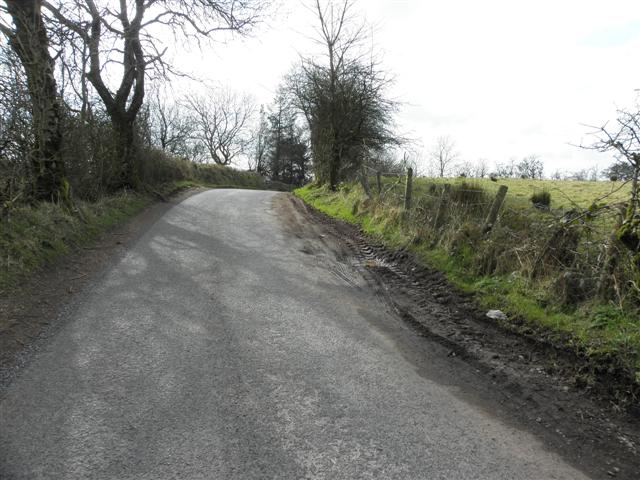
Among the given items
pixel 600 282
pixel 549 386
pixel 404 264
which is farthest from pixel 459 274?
pixel 549 386

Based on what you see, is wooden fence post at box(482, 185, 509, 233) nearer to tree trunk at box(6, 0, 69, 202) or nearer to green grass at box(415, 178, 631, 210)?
green grass at box(415, 178, 631, 210)

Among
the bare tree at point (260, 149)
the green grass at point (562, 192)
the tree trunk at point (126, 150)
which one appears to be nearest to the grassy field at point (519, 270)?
the green grass at point (562, 192)

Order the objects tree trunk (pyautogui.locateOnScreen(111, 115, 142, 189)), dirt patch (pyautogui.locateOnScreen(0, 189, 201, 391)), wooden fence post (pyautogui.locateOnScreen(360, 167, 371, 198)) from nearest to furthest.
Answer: dirt patch (pyautogui.locateOnScreen(0, 189, 201, 391)) < wooden fence post (pyautogui.locateOnScreen(360, 167, 371, 198)) < tree trunk (pyautogui.locateOnScreen(111, 115, 142, 189))

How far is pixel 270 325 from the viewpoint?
17.4ft

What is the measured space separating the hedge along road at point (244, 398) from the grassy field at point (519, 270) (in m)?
1.41

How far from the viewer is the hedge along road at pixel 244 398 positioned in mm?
3047

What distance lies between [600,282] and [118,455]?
5.39 metres

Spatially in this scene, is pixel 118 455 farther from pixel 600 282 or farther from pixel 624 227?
pixel 624 227

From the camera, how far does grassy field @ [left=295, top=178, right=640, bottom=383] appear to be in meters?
4.70

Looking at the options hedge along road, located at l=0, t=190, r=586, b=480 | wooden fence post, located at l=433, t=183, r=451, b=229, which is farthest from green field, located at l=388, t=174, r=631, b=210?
hedge along road, located at l=0, t=190, r=586, b=480

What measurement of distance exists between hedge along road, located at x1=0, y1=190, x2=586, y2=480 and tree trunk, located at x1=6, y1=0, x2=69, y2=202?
4235 mm

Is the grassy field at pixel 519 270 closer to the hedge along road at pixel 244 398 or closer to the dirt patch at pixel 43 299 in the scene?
the hedge along road at pixel 244 398

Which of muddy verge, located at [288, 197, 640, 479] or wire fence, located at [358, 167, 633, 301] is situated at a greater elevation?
wire fence, located at [358, 167, 633, 301]

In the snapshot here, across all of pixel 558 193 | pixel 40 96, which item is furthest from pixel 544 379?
pixel 558 193
